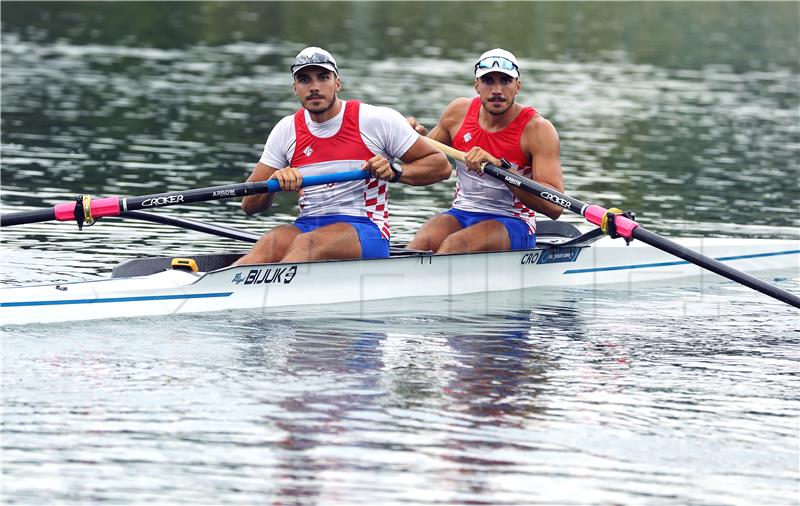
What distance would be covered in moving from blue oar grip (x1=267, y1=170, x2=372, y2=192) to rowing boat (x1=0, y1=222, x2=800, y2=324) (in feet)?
2.35

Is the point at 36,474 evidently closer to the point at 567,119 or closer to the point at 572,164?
the point at 572,164

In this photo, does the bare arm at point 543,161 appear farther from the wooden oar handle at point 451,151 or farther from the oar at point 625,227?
the wooden oar handle at point 451,151

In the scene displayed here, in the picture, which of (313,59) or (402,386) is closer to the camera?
(402,386)

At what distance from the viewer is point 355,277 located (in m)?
12.2

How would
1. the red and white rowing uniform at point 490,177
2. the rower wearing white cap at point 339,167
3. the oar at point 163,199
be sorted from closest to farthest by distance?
the oar at point 163,199, the rower wearing white cap at point 339,167, the red and white rowing uniform at point 490,177

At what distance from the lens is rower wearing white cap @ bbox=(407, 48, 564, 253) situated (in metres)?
12.6

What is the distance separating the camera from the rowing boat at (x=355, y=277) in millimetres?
10969

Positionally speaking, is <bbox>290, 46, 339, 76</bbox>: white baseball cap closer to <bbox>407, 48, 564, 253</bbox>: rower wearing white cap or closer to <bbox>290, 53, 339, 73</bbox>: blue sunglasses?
<bbox>290, 53, 339, 73</bbox>: blue sunglasses

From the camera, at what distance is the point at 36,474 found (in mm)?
7645

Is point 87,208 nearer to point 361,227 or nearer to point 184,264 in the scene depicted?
point 184,264

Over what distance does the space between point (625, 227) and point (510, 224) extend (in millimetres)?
1528

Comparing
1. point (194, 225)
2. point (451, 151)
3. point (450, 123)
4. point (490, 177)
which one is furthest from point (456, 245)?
point (194, 225)

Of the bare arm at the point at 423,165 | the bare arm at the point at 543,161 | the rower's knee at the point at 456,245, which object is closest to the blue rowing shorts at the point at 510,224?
the rower's knee at the point at 456,245

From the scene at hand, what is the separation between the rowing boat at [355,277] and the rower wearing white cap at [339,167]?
22 centimetres
